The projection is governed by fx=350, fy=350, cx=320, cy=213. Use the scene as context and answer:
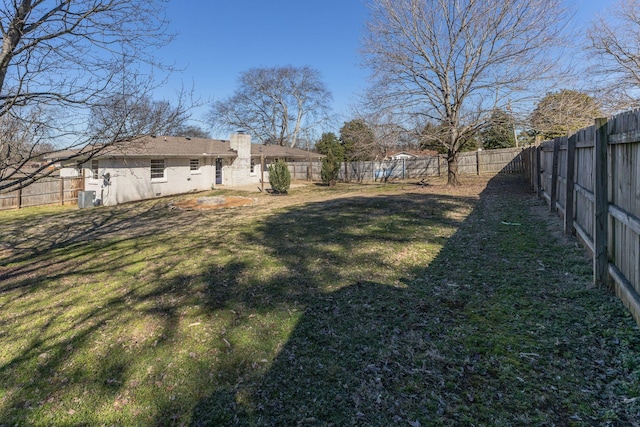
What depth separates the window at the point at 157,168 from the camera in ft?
60.0

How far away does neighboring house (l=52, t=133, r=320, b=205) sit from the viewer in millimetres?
16250

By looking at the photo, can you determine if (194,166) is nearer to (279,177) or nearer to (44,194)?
(279,177)

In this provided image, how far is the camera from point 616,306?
3328 millimetres

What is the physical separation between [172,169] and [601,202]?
19.0m

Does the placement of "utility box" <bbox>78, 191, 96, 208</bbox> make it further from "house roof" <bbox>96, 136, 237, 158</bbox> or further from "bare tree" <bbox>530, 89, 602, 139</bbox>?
"bare tree" <bbox>530, 89, 602, 139</bbox>

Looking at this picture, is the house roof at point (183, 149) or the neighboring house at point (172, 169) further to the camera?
the house roof at point (183, 149)

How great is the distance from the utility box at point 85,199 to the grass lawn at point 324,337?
9899mm

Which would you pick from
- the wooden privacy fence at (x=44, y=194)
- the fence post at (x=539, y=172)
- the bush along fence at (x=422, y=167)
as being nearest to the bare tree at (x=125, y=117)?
the fence post at (x=539, y=172)

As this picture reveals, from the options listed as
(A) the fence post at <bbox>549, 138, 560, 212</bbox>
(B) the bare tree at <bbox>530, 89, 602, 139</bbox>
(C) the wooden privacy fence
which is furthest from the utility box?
(B) the bare tree at <bbox>530, 89, 602, 139</bbox>

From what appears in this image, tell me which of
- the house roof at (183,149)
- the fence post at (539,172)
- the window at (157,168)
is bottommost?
the fence post at (539,172)

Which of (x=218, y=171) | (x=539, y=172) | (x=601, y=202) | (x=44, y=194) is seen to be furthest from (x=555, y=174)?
(x=218, y=171)

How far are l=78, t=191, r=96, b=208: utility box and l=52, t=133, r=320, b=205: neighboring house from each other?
595 millimetres

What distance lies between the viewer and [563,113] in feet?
43.4

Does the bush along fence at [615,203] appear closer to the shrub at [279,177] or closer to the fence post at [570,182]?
the fence post at [570,182]
